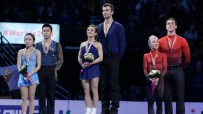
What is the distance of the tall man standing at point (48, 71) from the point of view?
10.8 m

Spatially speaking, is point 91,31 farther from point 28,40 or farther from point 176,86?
point 176,86

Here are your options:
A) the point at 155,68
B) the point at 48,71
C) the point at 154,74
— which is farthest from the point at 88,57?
the point at 155,68

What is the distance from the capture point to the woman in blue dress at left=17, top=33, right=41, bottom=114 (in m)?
10.8

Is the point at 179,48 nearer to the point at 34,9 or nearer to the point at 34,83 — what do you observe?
the point at 34,83

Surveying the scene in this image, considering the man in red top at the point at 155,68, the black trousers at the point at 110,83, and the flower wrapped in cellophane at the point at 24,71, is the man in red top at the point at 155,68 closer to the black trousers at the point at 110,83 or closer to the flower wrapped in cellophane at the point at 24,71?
the black trousers at the point at 110,83

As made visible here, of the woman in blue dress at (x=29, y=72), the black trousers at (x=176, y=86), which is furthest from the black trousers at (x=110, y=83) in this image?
the woman in blue dress at (x=29, y=72)

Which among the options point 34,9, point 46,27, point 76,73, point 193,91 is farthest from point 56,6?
point 46,27

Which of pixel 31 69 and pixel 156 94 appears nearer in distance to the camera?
pixel 31 69

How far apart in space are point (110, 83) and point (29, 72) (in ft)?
5.02

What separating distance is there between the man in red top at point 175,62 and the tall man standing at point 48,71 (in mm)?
2052

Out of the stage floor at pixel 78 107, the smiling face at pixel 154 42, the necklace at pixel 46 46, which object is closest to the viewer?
the necklace at pixel 46 46

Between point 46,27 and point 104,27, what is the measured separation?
3.62 feet

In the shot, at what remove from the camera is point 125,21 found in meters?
17.9

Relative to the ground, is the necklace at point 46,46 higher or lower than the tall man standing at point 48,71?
higher
